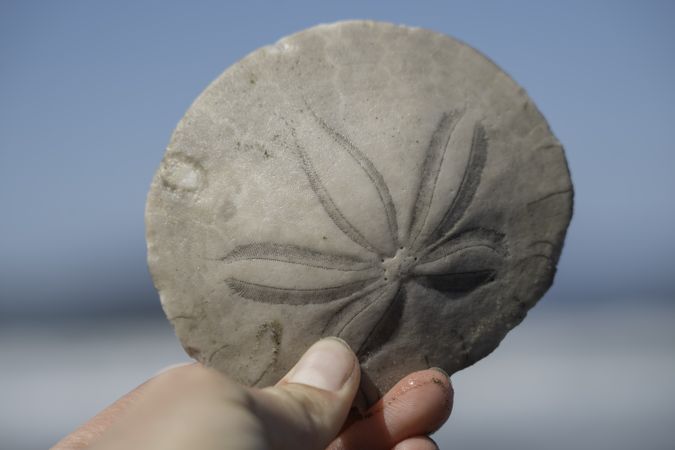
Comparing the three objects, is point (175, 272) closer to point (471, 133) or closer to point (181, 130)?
point (181, 130)

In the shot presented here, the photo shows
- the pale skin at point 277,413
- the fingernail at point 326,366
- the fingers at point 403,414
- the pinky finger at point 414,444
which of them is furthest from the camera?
the pinky finger at point 414,444

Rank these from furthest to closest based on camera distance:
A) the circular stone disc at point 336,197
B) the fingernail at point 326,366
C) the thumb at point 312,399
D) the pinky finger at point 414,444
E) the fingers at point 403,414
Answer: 1. the pinky finger at point 414,444
2. the fingers at point 403,414
3. the circular stone disc at point 336,197
4. the fingernail at point 326,366
5. the thumb at point 312,399

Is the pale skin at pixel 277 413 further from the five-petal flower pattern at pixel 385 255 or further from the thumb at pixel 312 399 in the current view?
the five-petal flower pattern at pixel 385 255

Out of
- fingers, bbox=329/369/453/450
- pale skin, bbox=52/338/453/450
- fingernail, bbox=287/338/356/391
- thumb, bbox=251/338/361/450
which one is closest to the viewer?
pale skin, bbox=52/338/453/450

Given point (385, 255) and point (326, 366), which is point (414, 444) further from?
point (385, 255)

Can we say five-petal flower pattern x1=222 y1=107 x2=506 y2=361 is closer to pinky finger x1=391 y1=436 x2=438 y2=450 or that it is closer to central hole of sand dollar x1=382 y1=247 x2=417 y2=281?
central hole of sand dollar x1=382 y1=247 x2=417 y2=281

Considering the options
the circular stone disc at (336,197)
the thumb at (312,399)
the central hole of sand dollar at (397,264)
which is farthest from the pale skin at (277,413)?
the central hole of sand dollar at (397,264)

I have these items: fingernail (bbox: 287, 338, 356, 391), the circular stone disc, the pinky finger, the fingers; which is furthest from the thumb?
the pinky finger
